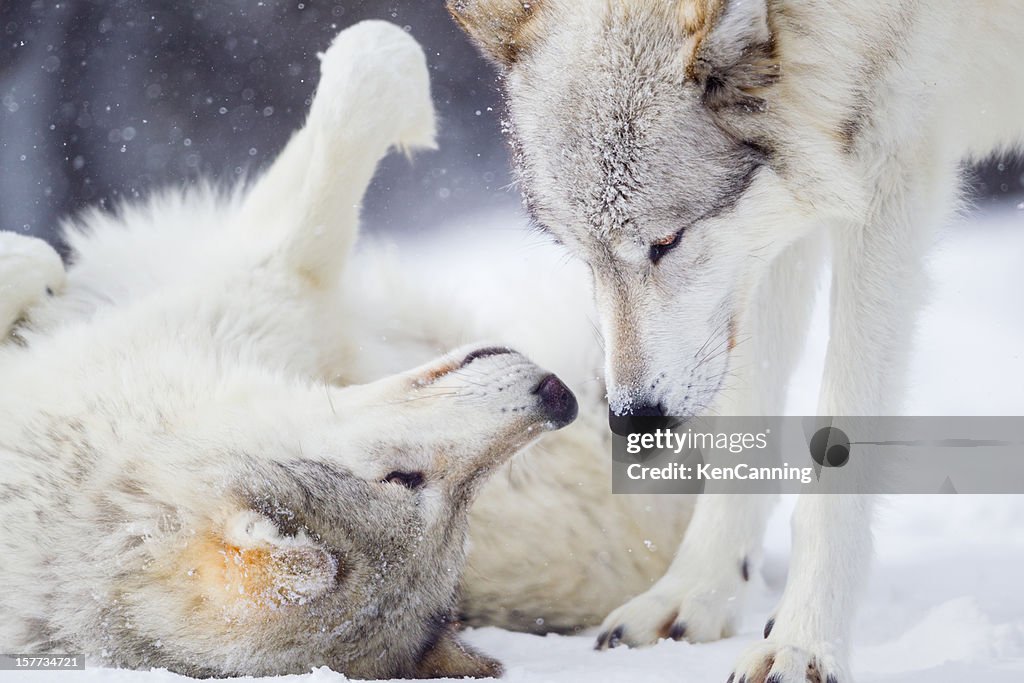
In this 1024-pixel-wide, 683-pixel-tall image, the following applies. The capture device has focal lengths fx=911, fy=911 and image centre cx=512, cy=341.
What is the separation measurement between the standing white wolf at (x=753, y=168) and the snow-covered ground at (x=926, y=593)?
0.47 ft

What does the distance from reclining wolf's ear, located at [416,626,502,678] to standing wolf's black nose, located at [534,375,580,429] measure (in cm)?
49

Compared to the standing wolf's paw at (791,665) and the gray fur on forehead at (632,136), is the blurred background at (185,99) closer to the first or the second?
the gray fur on forehead at (632,136)

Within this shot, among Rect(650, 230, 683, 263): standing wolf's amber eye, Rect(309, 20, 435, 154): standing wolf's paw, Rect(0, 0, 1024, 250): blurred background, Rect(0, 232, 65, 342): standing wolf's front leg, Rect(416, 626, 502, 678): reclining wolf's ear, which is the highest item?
Rect(0, 0, 1024, 250): blurred background

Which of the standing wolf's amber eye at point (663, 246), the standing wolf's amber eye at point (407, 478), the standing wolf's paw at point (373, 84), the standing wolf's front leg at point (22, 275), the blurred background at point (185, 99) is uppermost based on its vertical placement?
the blurred background at point (185, 99)

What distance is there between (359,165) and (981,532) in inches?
76.2

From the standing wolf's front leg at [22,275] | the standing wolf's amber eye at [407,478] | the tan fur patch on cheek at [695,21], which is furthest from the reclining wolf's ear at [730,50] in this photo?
the standing wolf's front leg at [22,275]

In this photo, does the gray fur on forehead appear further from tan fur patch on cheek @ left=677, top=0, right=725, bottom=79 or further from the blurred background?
the blurred background

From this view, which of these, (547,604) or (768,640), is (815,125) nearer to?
(768,640)

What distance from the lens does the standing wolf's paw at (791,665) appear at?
5.29 ft

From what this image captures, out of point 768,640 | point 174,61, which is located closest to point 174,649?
point 768,640

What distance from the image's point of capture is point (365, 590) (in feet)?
5.62

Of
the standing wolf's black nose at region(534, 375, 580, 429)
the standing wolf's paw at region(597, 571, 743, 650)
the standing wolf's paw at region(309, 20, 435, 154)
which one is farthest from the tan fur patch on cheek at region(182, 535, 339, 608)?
the standing wolf's paw at region(309, 20, 435, 154)

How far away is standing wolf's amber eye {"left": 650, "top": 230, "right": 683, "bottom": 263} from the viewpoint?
168cm

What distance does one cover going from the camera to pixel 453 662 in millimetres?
1791
